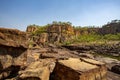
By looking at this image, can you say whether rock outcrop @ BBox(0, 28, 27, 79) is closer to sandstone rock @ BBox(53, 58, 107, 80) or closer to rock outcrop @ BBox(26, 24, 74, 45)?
sandstone rock @ BBox(53, 58, 107, 80)

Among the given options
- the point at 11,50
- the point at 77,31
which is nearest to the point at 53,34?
the point at 77,31

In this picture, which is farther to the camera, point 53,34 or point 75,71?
point 53,34

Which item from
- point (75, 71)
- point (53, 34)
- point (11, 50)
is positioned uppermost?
point (53, 34)

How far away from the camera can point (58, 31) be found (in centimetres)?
10419

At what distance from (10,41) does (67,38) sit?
90.6 m

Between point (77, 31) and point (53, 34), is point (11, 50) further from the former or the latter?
point (77, 31)

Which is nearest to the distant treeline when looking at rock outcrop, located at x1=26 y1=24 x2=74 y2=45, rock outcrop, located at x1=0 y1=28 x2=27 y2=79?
rock outcrop, located at x1=26 y1=24 x2=74 y2=45

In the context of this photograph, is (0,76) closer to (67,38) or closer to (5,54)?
(5,54)

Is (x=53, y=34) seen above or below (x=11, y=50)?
above

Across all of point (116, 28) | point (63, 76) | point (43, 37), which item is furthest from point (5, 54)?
point (116, 28)

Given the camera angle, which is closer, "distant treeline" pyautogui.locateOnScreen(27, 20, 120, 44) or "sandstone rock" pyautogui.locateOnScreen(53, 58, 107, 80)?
"sandstone rock" pyautogui.locateOnScreen(53, 58, 107, 80)

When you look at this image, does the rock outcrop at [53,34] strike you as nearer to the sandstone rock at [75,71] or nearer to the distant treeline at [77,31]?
the distant treeline at [77,31]

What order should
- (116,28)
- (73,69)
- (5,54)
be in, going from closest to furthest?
(73,69), (5,54), (116,28)

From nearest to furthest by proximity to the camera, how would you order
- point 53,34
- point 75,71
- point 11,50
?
point 75,71 → point 11,50 → point 53,34
